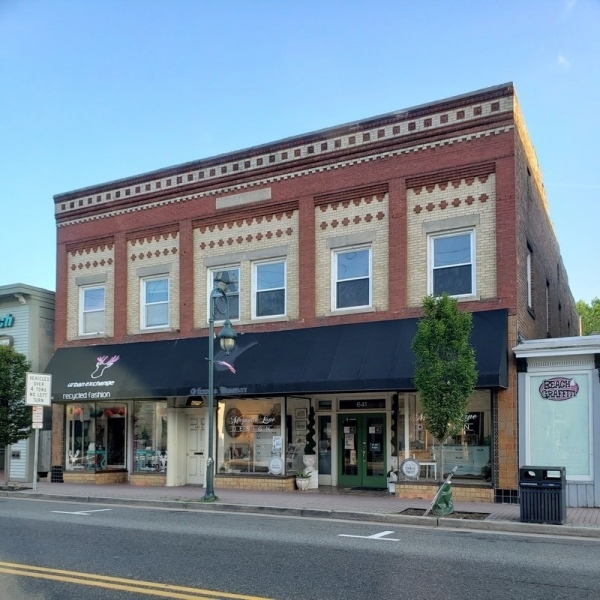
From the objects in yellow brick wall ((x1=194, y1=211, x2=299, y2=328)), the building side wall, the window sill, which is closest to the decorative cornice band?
yellow brick wall ((x1=194, y1=211, x2=299, y2=328))

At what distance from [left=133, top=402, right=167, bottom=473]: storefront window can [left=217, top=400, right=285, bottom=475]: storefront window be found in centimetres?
206

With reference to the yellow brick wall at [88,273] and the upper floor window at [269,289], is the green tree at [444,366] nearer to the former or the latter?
the upper floor window at [269,289]

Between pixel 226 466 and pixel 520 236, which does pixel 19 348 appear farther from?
pixel 520 236

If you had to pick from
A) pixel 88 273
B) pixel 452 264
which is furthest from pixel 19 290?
pixel 452 264

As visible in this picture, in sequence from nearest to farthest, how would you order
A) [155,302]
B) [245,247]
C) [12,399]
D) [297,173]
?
[297,173] < [245,247] < [12,399] < [155,302]

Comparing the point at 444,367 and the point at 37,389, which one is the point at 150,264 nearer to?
the point at 37,389

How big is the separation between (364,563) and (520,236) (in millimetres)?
10024

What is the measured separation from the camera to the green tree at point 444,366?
46.5ft

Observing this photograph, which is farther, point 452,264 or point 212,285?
point 212,285

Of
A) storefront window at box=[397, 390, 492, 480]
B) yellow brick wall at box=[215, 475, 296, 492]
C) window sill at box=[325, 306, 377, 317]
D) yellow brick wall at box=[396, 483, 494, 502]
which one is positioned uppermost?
window sill at box=[325, 306, 377, 317]

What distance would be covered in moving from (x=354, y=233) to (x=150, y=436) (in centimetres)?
864

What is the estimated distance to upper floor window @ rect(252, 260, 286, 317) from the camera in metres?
19.6

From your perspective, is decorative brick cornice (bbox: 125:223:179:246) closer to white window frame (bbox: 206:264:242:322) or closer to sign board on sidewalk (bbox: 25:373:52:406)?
white window frame (bbox: 206:264:242:322)

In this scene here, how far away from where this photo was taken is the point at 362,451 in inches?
736
